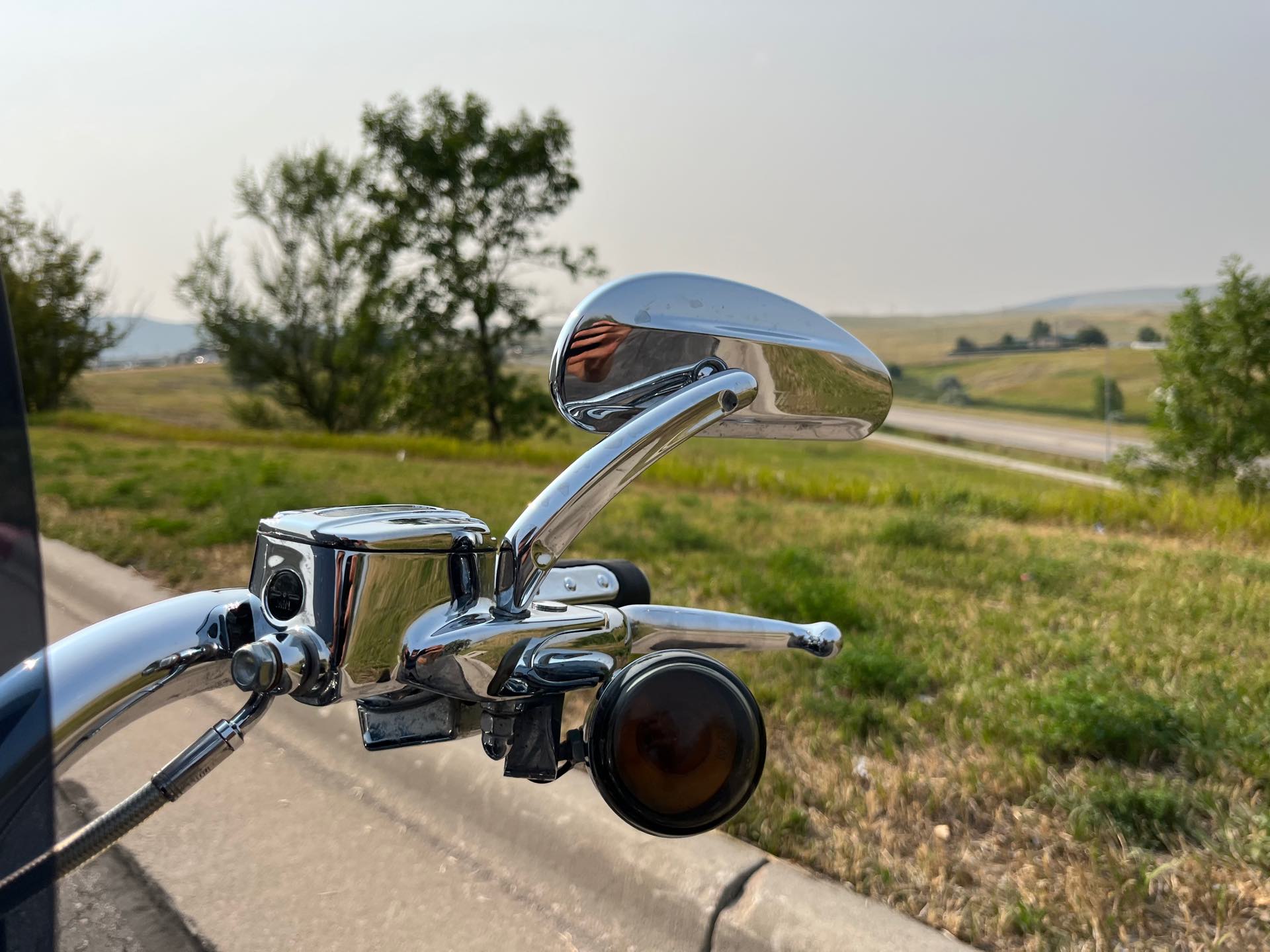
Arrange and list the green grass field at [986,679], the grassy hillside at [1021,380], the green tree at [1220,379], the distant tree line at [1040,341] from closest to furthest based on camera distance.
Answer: the green grass field at [986,679] < the green tree at [1220,379] < the distant tree line at [1040,341] < the grassy hillside at [1021,380]

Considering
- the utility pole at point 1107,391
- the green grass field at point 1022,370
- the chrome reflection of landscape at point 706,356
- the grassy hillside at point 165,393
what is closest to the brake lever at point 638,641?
the chrome reflection of landscape at point 706,356

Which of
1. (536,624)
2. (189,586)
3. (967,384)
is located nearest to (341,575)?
(536,624)

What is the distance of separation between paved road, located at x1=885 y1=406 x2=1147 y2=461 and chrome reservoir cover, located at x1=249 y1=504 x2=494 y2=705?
177 feet

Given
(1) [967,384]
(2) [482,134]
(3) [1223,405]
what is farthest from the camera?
(1) [967,384]

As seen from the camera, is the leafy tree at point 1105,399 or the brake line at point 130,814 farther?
the leafy tree at point 1105,399

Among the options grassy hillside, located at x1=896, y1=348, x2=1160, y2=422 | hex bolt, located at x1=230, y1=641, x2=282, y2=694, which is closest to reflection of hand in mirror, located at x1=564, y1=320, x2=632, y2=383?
hex bolt, located at x1=230, y1=641, x2=282, y2=694

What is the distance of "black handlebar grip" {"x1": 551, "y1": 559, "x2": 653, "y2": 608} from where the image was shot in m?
1.29

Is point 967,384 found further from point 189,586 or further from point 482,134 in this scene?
point 189,586

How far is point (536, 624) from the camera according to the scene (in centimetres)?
103

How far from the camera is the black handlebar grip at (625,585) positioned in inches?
50.7

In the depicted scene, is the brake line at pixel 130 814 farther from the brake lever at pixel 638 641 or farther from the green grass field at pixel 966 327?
the green grass field at pixel 966 327

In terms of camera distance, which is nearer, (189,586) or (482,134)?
(189,586)

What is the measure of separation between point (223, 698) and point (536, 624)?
2875 millimetres

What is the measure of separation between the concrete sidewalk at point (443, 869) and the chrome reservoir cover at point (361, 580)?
1308 mm
